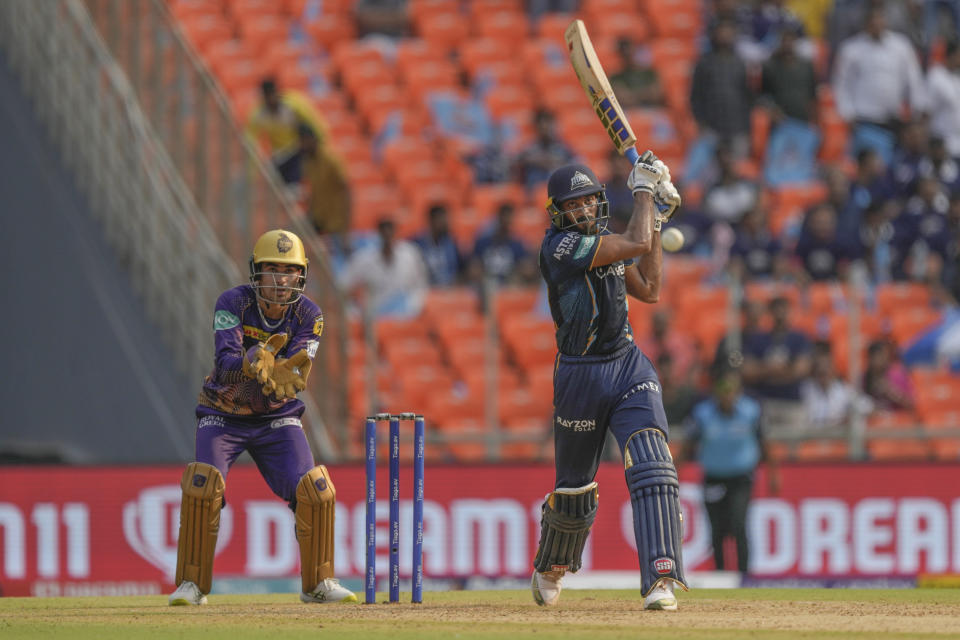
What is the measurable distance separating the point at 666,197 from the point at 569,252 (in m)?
0.58

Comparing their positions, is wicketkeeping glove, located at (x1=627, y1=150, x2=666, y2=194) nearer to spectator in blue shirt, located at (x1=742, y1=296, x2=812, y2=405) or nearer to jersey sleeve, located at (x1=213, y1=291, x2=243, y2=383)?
jersey sleeve, located at (x1=213, y1=291, x2=243, y2=383)

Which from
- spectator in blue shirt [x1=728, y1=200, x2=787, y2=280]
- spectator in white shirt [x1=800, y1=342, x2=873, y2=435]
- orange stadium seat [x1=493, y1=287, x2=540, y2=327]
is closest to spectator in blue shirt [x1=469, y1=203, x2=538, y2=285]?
orange stadium seat [x1=493, y1=287, x2=540, y2=327]

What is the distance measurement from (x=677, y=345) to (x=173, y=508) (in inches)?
174

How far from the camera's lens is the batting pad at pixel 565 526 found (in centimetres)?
905

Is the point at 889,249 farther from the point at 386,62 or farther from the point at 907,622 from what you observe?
the point at 907,622

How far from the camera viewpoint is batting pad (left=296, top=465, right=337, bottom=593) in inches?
369

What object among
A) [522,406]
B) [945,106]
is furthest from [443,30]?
[522,406]

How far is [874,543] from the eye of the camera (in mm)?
14547

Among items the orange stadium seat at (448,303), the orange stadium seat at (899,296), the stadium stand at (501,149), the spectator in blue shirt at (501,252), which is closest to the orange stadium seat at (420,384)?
the stadium stand at (501,149)

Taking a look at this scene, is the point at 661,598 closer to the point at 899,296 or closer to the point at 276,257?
the point at 276,257

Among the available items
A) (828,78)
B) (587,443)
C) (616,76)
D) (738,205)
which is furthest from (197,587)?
(828,78)

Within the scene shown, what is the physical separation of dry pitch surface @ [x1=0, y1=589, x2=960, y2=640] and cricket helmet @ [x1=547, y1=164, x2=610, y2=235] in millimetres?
1955

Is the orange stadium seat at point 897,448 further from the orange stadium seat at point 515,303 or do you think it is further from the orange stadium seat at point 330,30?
the orange stadium seat at point 330,30

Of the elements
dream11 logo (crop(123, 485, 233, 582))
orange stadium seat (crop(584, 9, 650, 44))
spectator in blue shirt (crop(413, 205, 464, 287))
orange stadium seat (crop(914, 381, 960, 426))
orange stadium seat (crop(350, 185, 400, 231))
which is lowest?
dream11 logo (crop(123, 485, 233, 582))
